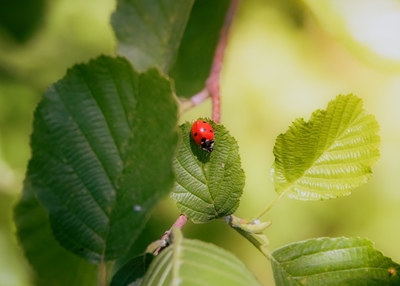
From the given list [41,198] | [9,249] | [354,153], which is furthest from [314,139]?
[9,249]

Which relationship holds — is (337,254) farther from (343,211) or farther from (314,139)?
(343,211)

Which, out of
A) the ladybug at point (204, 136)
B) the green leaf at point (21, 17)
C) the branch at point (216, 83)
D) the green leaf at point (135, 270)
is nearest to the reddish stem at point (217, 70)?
the branch at point (216, 83)

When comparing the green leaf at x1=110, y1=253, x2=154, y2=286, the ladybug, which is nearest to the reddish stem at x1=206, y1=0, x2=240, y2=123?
the ladybug

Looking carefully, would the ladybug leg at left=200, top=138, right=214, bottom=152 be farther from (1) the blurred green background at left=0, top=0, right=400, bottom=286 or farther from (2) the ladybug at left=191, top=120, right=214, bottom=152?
(1) the blurred green background at left=0, top=0, right=400, bottom=286

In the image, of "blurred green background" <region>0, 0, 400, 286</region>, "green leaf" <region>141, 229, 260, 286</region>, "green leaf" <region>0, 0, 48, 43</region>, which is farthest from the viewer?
"green leaf" <region>0, 0, 48, 43</region>

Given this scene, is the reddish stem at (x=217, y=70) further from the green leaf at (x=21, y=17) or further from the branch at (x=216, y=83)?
the green leaf at (x=21, y=17)

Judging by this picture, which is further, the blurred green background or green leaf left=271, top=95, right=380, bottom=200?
the blurred green background
